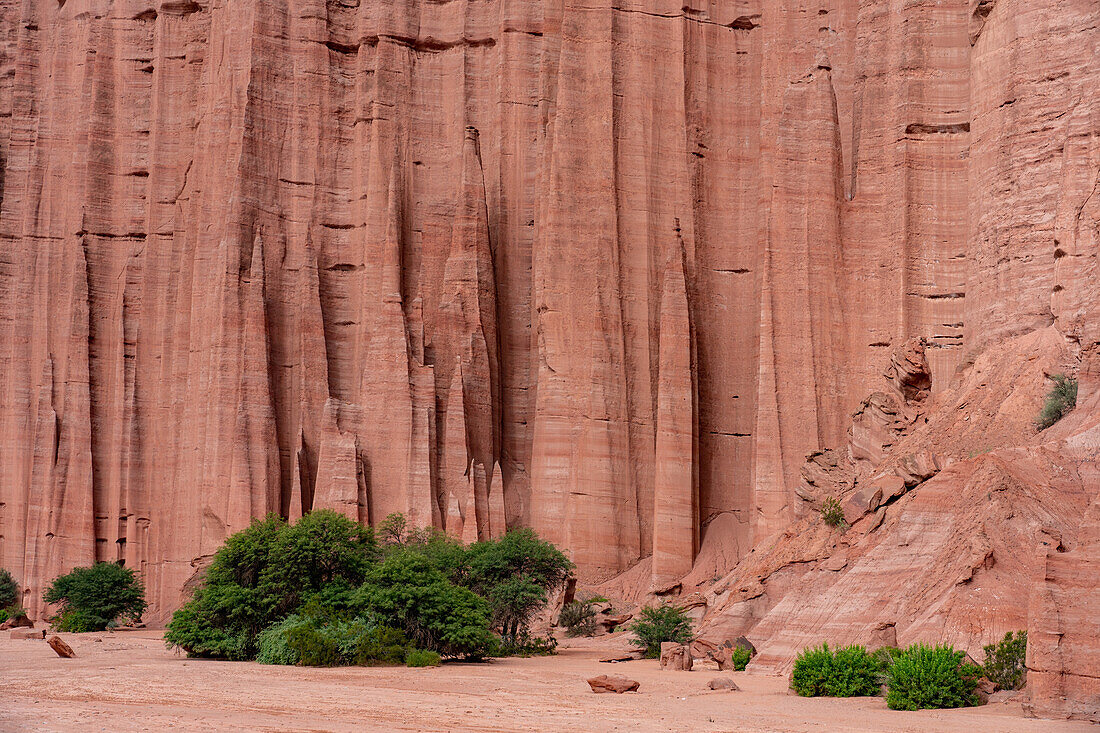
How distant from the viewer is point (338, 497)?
3881 cm

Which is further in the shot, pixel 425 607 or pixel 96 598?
pixel 96 598

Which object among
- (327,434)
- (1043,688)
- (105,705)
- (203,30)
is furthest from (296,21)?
(1043,688)

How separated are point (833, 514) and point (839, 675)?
23.9 feet

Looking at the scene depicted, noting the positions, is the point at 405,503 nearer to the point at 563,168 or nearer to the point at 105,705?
the point at 563,168

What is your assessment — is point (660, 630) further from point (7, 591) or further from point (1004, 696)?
point (7, 591)

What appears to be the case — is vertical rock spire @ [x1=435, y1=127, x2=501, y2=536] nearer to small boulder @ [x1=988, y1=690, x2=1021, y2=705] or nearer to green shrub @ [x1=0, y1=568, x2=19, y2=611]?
green shrub @ [x1=0, y1=568, x2=19, y2=611]

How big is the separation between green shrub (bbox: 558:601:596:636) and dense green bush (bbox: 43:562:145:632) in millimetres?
14505

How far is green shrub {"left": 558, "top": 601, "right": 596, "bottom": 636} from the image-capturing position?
3288 centimetres

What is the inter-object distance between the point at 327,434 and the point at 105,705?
22911 mm

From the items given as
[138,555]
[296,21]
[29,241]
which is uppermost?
[296,21]

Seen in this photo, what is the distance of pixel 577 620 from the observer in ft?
108

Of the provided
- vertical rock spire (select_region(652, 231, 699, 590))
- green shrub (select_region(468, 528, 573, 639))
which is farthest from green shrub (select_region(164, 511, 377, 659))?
vertical rock spire (select_region(652, 231, 699, 590))

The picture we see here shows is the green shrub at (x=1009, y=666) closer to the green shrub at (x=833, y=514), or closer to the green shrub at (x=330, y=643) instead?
the green shrub at (x=833, y=514)

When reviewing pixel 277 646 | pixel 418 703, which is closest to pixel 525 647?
pixel 277 646
